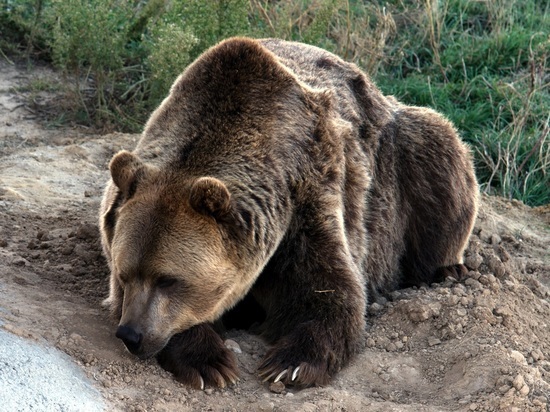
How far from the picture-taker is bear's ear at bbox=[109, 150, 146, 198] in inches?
170

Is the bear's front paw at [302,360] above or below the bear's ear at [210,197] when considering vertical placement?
below

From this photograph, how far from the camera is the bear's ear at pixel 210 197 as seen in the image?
405 centimetres

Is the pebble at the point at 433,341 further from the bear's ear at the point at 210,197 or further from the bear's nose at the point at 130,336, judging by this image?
the bear's nose at the point at 130,336

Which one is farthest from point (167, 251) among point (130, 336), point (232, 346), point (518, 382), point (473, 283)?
point (473, 283)

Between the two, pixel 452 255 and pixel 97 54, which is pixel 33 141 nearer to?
pixel 97 54

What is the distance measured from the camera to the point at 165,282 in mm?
4160

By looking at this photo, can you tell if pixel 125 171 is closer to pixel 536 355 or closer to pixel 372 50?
pixel 536 355

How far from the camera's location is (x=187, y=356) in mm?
4348

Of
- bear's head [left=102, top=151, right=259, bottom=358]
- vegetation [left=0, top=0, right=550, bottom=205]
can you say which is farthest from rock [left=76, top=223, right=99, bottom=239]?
vegetation [left=0, top=0, right=550, bottom=205]

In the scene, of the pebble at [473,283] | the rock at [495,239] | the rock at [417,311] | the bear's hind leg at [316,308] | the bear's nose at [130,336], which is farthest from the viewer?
the rock at [495,239]

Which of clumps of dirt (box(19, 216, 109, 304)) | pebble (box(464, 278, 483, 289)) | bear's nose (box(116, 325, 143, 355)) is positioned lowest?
pebble (box(464, 278, 483, 289))

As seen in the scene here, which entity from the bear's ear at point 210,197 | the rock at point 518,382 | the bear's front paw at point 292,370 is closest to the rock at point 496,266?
the rock at point 518,382

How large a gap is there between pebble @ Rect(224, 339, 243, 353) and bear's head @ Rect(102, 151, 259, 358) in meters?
0.32

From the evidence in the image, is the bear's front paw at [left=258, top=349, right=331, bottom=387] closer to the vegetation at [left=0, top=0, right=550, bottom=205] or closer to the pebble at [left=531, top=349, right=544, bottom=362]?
the pebble at [left=531, top=349, right=544, bottom=362]
